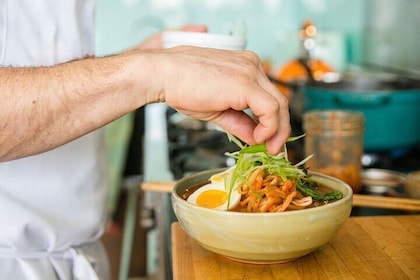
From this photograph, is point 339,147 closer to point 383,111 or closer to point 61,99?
point 383,111

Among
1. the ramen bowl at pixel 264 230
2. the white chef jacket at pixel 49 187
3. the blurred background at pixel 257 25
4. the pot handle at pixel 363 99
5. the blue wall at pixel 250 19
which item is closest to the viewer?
the ramen bowl at pixel 264 230

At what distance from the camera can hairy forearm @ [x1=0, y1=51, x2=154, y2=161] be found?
77cm

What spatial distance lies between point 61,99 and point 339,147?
2.42 ft

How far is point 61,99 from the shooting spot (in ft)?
2.55

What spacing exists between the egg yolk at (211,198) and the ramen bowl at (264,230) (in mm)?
42

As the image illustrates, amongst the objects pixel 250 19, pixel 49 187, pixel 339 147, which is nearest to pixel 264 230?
pixel 49 187

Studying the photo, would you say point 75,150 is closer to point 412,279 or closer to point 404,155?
point 412,279

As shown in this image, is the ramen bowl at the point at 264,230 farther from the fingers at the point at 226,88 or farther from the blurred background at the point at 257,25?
the blurred background at the point at 257,25

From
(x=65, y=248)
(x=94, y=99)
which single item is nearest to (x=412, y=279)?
(x=94, y=99)

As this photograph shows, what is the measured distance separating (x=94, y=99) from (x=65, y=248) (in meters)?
0.38

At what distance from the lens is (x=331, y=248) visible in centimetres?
84

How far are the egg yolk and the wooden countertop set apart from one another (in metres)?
0.07

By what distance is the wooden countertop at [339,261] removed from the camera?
76cm

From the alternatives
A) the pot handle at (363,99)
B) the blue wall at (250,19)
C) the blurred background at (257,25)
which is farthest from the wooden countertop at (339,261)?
the blue wall at (250,19)
